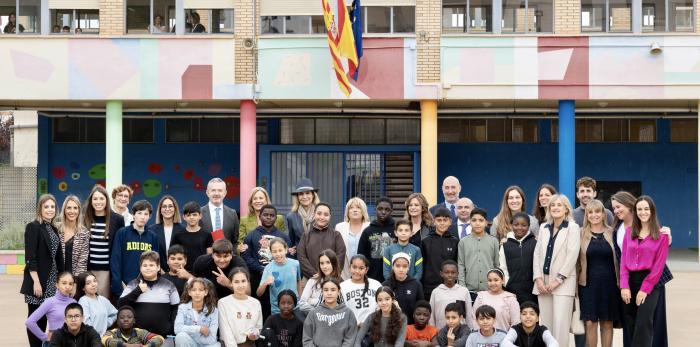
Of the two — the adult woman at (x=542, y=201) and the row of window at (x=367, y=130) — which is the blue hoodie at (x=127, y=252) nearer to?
the adult woman at (x=542, y=201)

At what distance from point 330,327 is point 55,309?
2.87 m

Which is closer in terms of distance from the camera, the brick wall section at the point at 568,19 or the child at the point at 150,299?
the child at the point at 150,299

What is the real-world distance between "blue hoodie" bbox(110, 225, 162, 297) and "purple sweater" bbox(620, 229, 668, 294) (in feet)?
16.7

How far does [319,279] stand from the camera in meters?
11.0

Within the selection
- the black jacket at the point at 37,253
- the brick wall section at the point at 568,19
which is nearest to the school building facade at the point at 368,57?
the brick wall section at the point at 568,19

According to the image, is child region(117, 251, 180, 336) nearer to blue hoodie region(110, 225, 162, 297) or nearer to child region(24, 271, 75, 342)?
blue hoodie region(110, 225, 162, 297)

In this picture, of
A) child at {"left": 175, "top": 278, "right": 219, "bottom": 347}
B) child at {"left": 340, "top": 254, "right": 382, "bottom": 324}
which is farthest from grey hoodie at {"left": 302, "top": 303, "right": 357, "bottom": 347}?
child at {"left": 175, "top": 278, "right": 219, "bottom": 347}

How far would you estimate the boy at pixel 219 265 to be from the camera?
10930 millimetres

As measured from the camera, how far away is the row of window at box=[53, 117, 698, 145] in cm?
2706

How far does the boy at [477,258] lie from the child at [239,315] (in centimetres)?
227

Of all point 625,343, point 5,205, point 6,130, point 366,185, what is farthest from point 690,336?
point 6,130

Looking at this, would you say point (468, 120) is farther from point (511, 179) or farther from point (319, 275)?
point (319, 275)

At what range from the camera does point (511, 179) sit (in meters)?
27.4

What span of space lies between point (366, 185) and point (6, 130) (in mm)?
33485
